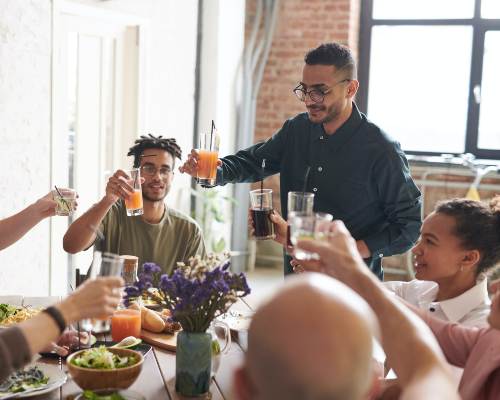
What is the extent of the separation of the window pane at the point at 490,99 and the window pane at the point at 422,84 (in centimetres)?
13

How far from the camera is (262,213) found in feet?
8.00

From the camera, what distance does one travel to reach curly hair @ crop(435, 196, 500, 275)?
2.16 m

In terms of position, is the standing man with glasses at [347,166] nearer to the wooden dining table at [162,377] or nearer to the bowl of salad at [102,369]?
the wooden dining table at [162,377]

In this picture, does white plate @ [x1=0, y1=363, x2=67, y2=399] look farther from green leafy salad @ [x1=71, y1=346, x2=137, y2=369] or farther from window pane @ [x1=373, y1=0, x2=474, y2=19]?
window pane @ [x1=373, y1=0, x2=474, y2=19]

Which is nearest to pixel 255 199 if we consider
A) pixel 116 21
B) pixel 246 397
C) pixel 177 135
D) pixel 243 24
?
pixel 246 397

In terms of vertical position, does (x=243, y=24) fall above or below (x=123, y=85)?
above

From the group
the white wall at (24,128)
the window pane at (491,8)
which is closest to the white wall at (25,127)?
the white wall at (24,128)

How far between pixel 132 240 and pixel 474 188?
3274 millimetres

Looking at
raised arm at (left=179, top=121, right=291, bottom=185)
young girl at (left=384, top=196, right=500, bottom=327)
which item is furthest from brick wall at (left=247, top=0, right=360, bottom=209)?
young girl at (left=384, top=196, right=500, bottom=327)

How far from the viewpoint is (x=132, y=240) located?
292 centimetres

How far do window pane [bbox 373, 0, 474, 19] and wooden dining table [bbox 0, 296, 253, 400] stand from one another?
14.4 feet

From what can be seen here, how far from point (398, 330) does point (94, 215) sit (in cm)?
164

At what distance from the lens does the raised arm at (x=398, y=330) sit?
1.20 meters

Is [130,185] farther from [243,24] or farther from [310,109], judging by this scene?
[243,24]
